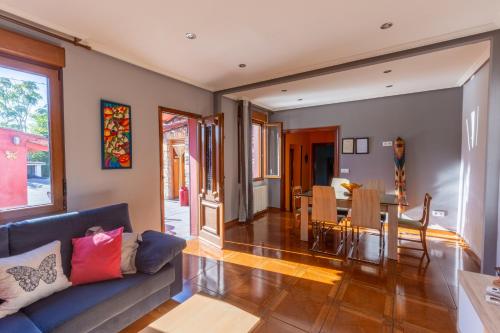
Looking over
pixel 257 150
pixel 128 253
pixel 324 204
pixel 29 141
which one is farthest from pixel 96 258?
pixel 257 150

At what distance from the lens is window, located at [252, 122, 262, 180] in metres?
5.79

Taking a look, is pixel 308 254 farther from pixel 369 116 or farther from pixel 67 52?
pixel 67 52

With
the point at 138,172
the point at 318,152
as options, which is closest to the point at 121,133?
the point at 138,172

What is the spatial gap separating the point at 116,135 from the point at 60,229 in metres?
1.32

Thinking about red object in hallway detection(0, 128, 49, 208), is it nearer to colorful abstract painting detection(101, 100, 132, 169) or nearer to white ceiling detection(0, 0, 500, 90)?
colorful abstract painting detection(101, 100, 132, 169)

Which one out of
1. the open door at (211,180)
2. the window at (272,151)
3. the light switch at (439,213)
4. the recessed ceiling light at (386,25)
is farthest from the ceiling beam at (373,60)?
the light switch at (439,213)

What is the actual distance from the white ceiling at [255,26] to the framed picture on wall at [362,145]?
7.59 ft

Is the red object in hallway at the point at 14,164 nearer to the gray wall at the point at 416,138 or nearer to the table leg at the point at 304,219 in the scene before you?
the table leg at the point at 304,219

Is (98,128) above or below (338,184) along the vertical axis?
above

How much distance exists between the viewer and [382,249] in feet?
11.0

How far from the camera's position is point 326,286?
2.52 m

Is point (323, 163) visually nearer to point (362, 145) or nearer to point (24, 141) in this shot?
point (362, 145)

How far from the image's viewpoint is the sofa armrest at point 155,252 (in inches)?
79.1

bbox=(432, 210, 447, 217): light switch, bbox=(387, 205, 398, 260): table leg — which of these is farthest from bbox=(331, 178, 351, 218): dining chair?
bbox=(432, 210, 447, 217): light switch
